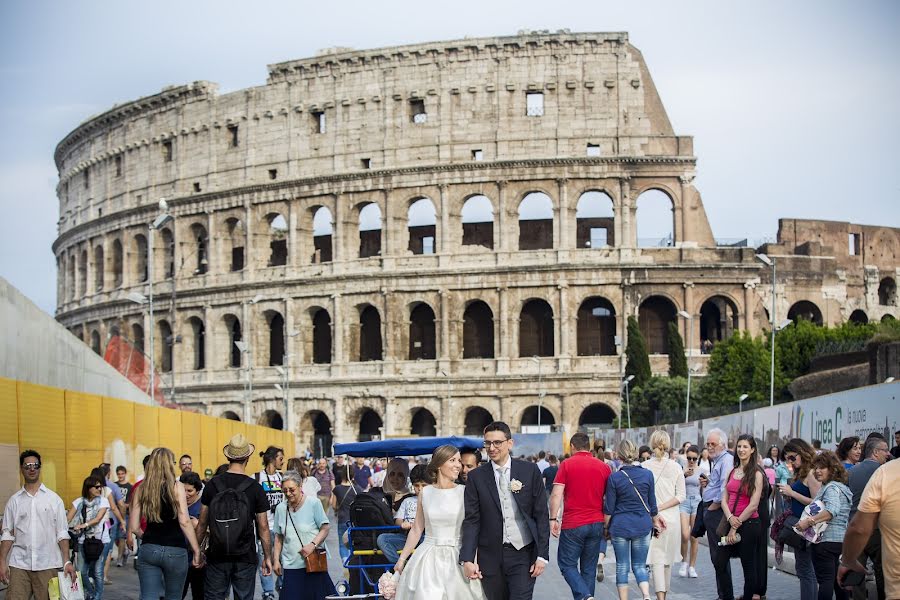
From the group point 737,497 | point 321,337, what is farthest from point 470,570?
point 321,337

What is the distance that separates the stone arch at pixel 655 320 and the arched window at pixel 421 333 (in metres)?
8.32

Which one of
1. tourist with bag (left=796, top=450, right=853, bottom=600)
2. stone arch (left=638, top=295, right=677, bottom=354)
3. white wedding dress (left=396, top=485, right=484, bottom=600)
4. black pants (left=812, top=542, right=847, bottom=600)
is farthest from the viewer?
stone arch (left=638, top=295, right=677, bottom=354)

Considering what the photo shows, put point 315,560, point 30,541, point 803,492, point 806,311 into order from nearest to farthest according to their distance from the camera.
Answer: point 30,541 < point 315,560 < point 803,492 < point 806,311

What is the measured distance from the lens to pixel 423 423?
167 ft

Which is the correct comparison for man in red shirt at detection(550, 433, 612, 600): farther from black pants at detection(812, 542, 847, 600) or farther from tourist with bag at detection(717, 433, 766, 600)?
black pants at detection(812, 542, 847, 600)

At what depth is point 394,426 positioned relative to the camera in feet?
161

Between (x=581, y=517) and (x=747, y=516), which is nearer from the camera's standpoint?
(x=747, y=516)

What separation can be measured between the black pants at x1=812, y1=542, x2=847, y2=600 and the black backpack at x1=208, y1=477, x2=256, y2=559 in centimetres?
420

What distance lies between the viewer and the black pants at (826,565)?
369 inches

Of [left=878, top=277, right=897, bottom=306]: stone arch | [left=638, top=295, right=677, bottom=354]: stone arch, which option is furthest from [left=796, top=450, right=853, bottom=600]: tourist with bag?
→ [left=878, top=277, right=897, bottom=306]: stone arch

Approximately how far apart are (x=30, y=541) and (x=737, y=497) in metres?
5.46

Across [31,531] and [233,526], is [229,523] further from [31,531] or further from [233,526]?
[31,531]

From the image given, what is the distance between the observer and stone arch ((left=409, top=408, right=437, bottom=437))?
164 feet

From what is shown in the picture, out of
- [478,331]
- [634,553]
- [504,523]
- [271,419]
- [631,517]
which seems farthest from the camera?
[271,419]
